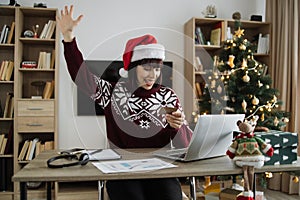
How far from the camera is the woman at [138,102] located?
167 cm

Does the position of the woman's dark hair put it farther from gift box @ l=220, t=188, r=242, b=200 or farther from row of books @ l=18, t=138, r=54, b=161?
row of books @ l=18, t=138, r=54, b=161

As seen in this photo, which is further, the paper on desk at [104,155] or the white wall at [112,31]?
the white wall at [112,31]

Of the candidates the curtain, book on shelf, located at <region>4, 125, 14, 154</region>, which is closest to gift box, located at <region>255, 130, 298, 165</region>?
the curtain

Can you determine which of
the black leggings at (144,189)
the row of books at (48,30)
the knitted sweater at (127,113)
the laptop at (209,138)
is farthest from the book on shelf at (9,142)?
the laptop at (209,138)

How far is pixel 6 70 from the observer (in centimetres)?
348

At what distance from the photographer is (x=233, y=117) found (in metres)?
1.52

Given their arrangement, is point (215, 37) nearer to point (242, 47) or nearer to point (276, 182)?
point (242, 47)

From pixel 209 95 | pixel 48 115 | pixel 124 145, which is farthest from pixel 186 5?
pixel 124 145

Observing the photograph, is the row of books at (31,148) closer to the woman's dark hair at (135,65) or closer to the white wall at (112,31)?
the white wall at (112,31)

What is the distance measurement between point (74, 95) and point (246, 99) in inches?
69.8

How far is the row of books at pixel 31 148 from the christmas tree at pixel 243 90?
5.37 ft

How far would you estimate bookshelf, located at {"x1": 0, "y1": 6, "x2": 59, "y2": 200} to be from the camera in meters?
3.44

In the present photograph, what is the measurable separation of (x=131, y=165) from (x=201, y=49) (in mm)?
2830

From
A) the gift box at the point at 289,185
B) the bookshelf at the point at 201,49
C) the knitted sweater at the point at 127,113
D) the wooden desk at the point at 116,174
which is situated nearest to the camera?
the wooden desk at the point at 116,174
